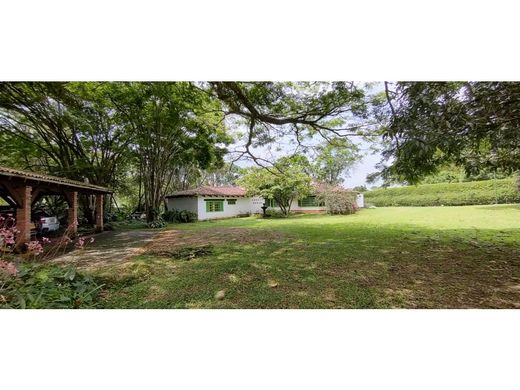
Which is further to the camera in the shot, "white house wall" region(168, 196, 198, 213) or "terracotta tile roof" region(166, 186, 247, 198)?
"white house wall" region(168, 196, 198, 213)

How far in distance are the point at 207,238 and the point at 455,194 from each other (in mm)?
4615

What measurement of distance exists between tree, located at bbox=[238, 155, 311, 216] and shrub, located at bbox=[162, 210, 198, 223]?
1.85 m

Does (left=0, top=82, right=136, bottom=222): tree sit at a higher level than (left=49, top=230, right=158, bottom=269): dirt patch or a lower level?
higher

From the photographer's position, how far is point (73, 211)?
3.42 meters

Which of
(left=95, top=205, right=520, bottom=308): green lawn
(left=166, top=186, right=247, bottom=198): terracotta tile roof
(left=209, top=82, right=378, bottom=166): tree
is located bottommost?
(left=95, top=205, right=520, bottom=308): green lawn

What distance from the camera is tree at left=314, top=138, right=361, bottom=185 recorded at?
4.17 meters

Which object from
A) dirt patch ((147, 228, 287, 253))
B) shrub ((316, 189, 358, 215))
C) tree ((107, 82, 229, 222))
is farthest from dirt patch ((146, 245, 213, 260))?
shrub ((316, 189, 358, 215))

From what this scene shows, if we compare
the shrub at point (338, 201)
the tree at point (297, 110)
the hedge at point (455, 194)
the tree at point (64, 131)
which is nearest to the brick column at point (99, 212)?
the tree at point (64, 131)

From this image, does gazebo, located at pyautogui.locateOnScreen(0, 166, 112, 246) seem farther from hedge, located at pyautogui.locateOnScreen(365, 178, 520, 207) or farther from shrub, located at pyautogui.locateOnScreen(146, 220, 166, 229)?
hedge, located at pyautogui.locateOnScreen(365, 178, 520, 207)
